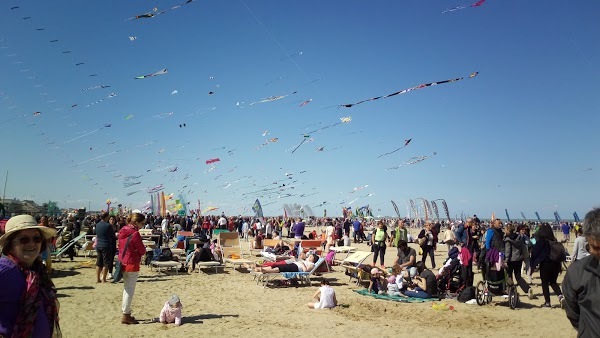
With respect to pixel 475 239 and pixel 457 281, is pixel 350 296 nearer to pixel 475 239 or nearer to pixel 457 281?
pixel 457 281

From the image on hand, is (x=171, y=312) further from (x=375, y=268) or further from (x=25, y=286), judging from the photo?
(x=375, y=268)

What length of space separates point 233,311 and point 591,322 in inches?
257

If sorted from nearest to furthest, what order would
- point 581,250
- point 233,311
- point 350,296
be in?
1. point 233,311
2. point 581,250
3. point 350,296

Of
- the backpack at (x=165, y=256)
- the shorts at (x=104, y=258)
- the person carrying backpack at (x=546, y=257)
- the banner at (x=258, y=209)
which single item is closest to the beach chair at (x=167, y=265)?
the backpack at (x=165, y=256)

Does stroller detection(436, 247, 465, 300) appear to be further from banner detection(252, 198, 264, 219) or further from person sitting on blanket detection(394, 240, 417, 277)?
banner detection(252, 198, 264, 219)

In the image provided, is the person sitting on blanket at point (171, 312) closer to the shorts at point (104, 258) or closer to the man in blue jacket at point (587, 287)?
the shorts at point (104, 258)

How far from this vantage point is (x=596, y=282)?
7.49 feet

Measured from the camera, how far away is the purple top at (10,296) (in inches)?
90.3

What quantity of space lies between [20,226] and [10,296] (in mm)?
442

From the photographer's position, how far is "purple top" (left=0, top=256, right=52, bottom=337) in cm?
229

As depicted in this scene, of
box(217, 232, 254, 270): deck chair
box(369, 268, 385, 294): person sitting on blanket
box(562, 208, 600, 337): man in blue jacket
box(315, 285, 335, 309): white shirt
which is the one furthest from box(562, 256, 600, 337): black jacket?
box(217, 232, 254, 270): deck chair

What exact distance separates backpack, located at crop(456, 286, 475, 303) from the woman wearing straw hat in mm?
8397

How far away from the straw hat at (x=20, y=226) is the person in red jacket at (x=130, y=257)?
416 centimetres

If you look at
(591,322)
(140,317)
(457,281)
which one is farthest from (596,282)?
(457,281)
